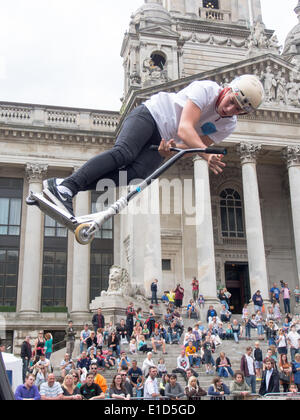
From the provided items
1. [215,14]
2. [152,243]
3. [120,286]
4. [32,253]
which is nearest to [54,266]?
[32,253]

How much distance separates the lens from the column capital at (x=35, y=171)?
1353 inches

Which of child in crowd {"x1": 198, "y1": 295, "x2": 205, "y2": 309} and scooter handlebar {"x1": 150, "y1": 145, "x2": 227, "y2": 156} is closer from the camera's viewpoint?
scooter handlebar {"x1": 150, "y1": 145, "x2": 227, "y2": 156}

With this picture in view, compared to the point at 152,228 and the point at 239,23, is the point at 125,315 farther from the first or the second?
the point at 239,23

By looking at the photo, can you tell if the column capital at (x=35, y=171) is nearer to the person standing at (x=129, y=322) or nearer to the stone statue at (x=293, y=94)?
the person standing at (x=129, y=322)

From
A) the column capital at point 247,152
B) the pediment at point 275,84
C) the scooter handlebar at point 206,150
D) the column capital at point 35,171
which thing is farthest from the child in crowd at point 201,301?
the scooter handlebar at point 206,150

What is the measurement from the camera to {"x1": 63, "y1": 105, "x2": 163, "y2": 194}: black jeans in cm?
458

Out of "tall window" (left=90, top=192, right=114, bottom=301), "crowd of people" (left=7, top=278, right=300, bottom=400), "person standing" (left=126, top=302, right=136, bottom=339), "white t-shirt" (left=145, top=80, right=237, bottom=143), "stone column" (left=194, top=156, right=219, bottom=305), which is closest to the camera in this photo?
"white t-shirt" (left=145, top=80, right=237, bottom=143)

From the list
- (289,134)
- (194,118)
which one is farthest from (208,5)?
(194,118)

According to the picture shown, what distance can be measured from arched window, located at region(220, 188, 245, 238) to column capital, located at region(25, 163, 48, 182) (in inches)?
519

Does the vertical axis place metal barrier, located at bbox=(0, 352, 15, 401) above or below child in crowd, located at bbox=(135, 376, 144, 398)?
above

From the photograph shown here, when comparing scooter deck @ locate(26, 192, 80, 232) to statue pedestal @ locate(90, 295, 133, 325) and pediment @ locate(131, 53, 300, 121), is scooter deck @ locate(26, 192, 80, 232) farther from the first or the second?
pediment @ locate(131, 53, 300, 121)

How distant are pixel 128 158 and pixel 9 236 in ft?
103

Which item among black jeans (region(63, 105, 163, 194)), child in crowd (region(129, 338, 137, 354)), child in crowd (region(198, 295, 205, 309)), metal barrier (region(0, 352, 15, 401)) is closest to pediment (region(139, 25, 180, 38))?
child in crowd (region(198, 295, 205, 309))

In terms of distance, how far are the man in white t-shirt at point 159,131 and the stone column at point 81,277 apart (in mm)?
28236
